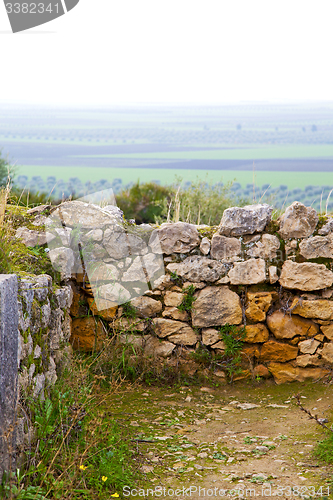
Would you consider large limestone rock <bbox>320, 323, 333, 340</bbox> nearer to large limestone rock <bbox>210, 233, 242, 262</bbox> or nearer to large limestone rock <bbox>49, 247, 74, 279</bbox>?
large limestone rock <bbox>210, 233, 242, 262</bbox>

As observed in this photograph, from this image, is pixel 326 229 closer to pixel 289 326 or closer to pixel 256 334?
pixel 289 326

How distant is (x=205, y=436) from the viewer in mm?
3875

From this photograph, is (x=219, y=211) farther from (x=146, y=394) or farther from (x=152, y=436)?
(x=152, y=436)

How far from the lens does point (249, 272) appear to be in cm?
482

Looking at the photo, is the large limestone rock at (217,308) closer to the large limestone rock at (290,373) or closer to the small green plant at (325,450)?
the large limestone rock at (290,373)

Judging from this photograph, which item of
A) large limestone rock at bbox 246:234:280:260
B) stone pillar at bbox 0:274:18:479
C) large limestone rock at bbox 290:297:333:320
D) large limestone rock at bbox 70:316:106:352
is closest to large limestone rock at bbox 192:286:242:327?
large limestone rock at bbox 246:234:280:260

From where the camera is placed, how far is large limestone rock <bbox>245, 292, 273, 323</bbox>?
15.8 ft

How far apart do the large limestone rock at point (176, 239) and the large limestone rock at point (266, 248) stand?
22.1 inches

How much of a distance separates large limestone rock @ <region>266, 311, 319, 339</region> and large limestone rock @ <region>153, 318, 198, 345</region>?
79cm

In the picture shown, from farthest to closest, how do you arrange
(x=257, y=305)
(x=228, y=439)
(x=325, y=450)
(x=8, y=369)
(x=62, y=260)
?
(x=257, y=305)
(x=62, y=260)
(x=228, y=439)
(x=325, y=450)
(x=8, y=369)

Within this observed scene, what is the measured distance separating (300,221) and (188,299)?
1360mm

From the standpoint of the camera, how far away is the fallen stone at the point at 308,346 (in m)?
4.83

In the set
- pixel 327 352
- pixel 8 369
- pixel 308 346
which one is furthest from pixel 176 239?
pixel 8 369

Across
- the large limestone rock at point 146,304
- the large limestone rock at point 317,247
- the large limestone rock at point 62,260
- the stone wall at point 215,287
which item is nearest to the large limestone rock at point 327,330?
the stone wall at point 215,287
